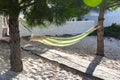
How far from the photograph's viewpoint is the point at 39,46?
30.0 feet

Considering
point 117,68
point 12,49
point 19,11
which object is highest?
point 19,11

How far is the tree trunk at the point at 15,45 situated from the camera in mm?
5656

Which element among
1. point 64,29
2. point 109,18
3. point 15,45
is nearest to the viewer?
point 15,45

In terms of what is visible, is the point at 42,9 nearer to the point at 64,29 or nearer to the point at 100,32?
the point at 100,32

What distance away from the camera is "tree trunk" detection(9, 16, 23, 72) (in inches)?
223

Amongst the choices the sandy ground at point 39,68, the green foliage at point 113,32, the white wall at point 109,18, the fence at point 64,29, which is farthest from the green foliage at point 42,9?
the white wall at point 109,18

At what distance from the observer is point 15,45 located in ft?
19.1

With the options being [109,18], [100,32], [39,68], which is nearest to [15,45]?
[39,68]

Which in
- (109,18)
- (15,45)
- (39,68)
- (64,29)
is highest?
(109,18)

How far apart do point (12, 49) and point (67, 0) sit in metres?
1.78

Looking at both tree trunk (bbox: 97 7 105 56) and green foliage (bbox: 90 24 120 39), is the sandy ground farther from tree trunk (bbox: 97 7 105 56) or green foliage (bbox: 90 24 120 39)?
green foliage (bbox: 90 24 120 39)

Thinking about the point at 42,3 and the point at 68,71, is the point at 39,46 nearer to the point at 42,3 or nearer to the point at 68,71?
the point at 68,71

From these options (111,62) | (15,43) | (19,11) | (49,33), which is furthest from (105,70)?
(49,33)

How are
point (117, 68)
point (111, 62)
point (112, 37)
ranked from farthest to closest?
point (112, 37)
point (111, 62)
point (117, 68)
